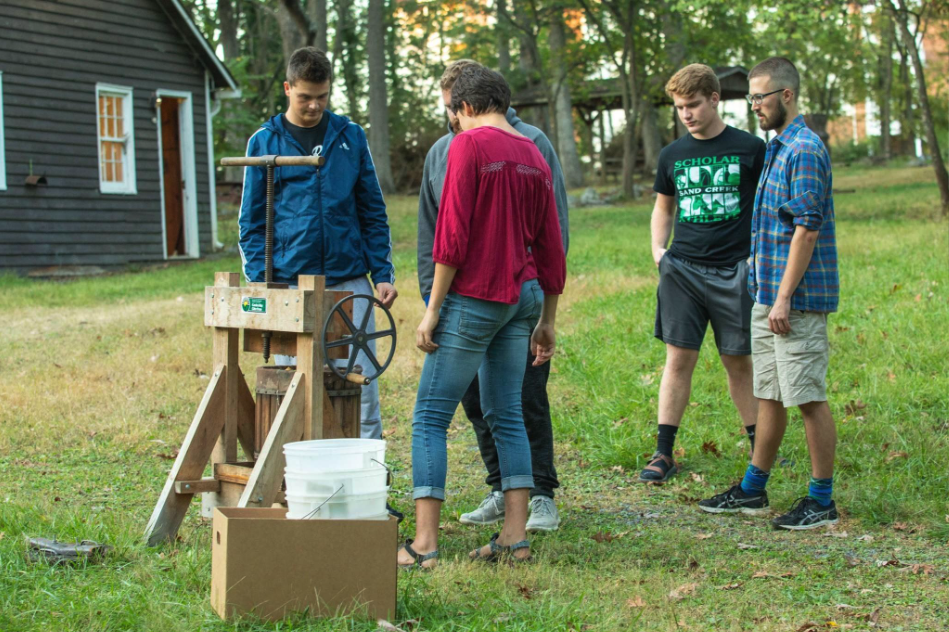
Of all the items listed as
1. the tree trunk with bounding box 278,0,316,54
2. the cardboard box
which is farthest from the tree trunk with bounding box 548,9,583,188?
the cardboard box

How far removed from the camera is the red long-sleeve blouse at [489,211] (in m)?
3.84

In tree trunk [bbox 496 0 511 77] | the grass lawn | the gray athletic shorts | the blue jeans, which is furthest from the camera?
tree trunk [bbox 496 0 511 77]

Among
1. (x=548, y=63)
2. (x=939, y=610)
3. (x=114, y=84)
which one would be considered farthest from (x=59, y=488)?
(x=548, y=63)

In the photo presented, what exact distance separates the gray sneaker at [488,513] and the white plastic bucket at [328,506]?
1.31 meters

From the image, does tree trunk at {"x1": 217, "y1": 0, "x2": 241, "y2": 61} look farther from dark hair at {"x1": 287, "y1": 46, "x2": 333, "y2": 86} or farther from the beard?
the beard

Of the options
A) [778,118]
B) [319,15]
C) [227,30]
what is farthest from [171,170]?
[778,118]

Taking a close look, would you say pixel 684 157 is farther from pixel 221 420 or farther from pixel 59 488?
A: pixel 59 488

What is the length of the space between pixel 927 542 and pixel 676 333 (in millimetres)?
1678

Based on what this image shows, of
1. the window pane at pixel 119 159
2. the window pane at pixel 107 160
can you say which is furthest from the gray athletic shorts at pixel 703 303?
the window pane at pixel 119 159

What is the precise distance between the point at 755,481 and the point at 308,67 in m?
2.97

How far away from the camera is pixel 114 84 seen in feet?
57.9

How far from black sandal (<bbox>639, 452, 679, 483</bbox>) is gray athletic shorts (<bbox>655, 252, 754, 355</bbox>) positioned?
671mm

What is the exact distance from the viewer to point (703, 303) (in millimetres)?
5449

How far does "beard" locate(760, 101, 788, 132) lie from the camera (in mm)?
4652
